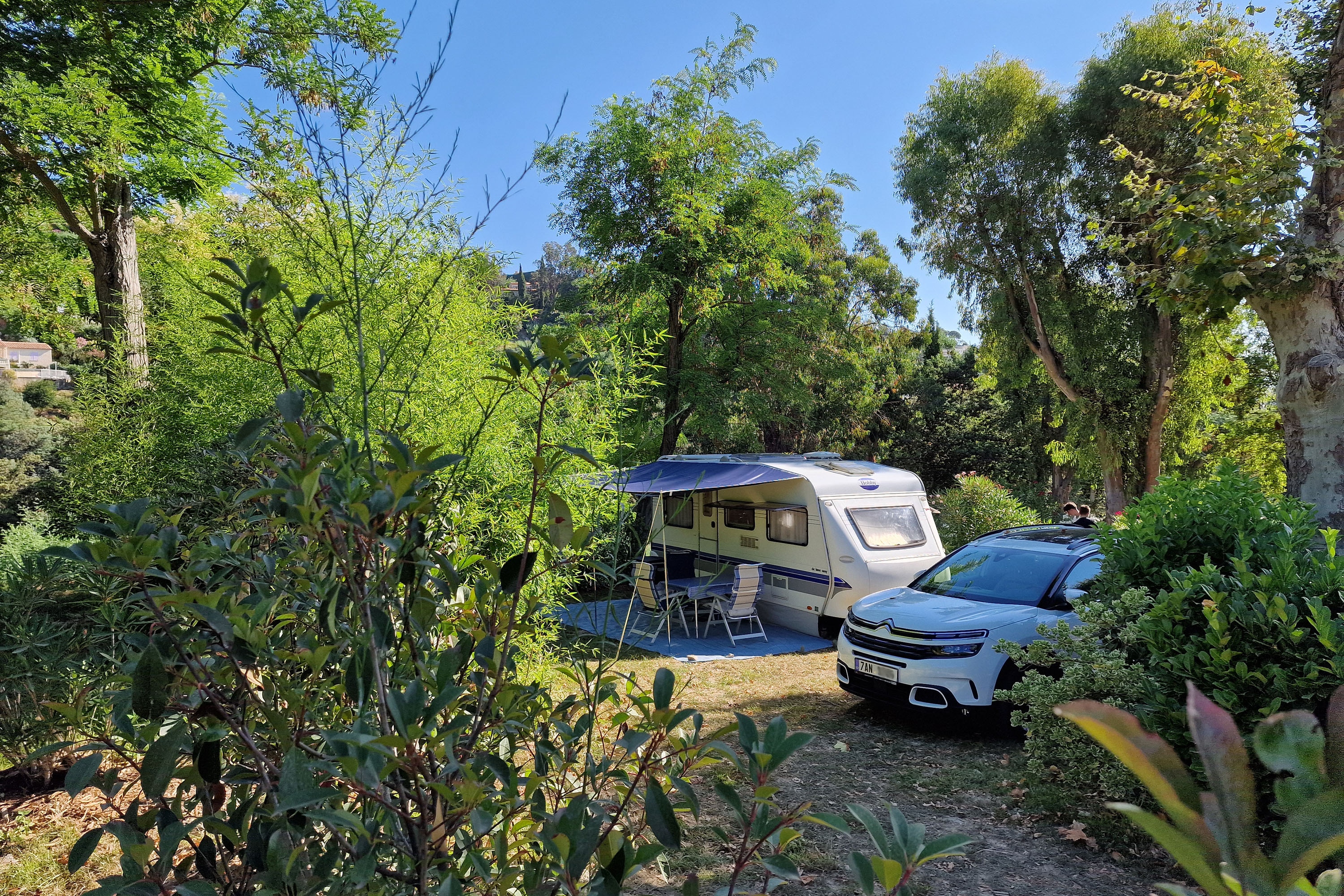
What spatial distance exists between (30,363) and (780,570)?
49515 millimetres

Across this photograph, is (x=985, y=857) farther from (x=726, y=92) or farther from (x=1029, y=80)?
(x=1029, y=80)

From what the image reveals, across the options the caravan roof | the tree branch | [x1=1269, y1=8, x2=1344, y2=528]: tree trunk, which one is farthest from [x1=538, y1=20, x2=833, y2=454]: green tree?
Answer: [x1=1269, y1=8, x2=1344, y2=528]: tree trunk

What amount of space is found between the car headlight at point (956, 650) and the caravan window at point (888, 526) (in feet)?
10.5

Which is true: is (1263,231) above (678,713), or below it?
above

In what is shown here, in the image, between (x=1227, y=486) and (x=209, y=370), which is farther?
(x=209, y=370)

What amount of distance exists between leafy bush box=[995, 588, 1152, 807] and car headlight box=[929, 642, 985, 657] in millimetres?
1036

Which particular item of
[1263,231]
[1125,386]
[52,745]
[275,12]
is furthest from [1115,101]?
[52,745]

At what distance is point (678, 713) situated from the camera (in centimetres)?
135

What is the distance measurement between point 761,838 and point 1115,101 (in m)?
15.7

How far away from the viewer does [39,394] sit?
26.8 metres

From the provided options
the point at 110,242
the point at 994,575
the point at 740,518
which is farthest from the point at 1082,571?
the point at 110,242

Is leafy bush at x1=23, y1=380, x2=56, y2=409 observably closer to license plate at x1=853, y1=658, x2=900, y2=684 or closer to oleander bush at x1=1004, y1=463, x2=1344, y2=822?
license plate at x1=853, y1=658, x2=900, y2=684

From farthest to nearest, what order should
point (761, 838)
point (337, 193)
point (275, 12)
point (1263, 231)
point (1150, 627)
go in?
point (275, 12) → point (1263, 231) → point (1150, 627) → point (337, 193) → point (761, 838)

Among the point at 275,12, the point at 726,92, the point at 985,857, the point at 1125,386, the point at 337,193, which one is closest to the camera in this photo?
the point at 337,193
